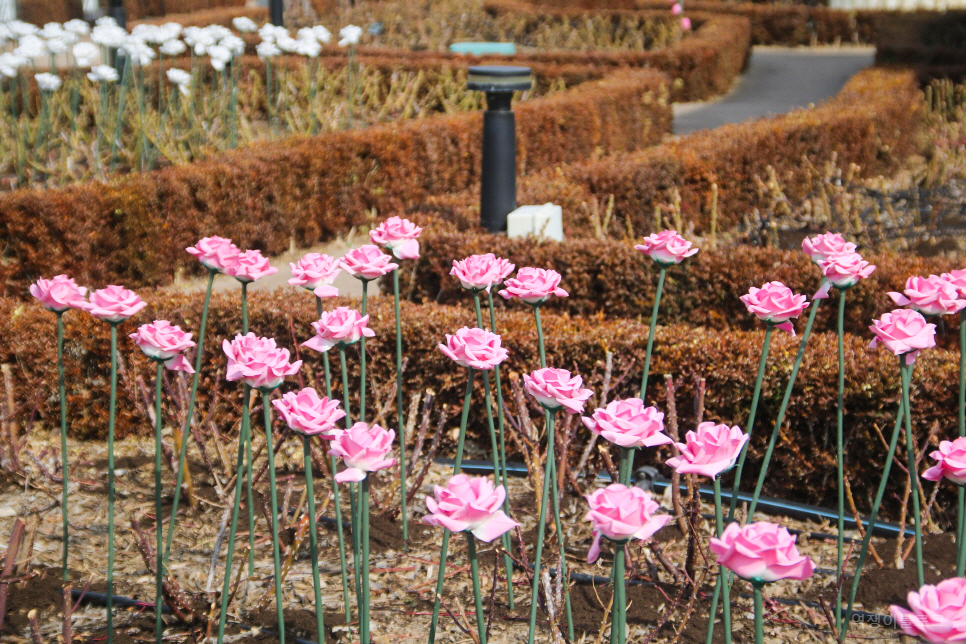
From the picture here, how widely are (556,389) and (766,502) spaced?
6.99ft

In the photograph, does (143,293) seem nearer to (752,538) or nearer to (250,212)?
(250,212)

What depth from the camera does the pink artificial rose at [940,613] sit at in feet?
3.78

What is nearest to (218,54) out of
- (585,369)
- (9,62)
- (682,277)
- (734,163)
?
(9,62)

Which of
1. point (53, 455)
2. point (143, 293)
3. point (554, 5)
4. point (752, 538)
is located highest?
point (554, 5)

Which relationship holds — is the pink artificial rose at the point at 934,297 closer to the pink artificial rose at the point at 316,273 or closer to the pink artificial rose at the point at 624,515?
the pink artificial rose at the point at 624,515

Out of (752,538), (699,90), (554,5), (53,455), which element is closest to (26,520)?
(53,455)

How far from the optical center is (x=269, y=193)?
7188 mm

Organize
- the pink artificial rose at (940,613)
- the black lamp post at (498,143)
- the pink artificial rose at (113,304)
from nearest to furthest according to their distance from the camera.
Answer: the pink artificial rose at (940,613), the pink artificial rose at (113,304), the black lamp post at (498,143)

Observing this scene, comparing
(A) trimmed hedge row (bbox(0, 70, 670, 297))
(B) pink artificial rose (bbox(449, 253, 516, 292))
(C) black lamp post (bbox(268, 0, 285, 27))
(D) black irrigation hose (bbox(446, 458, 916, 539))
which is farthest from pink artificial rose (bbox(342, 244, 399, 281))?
(C) black lamp post (bbox(268, 0, 285, 27))

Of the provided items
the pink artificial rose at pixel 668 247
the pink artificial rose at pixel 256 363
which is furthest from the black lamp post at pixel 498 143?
the pink artificial rose at pixel 256 363

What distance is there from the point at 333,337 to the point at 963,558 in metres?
1.45

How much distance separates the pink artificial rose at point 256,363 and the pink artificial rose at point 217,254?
17.1 inches

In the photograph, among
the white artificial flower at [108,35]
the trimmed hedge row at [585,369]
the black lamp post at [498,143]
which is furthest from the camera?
the white artificial flower at [108,35]

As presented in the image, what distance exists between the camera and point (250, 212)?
705cm
